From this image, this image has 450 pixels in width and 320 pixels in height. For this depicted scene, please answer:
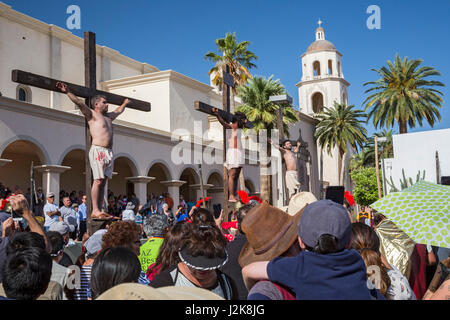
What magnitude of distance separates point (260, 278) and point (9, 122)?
17.7 meters

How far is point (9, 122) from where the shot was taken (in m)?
17.8

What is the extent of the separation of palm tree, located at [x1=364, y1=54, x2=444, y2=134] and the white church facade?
36.2 feet

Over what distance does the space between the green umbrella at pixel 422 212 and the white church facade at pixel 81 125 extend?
1669cm

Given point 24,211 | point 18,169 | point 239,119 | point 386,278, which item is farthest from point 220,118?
point 18,169

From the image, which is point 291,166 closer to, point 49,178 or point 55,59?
point 49,178

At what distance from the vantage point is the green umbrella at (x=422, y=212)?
3.04m

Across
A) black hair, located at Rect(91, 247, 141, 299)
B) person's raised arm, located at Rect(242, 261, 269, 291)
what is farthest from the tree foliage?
person's raised arm, located at Rect(242, 261, 269, 291)

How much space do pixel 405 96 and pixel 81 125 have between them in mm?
25824

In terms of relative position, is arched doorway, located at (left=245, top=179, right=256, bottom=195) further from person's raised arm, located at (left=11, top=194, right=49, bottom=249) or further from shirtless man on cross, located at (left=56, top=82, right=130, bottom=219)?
person's raised arm, located at (left=11, top=194, right=49, bottom=249)

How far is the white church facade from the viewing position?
1931 cm

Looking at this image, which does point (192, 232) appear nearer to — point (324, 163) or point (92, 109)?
point (92, 109)

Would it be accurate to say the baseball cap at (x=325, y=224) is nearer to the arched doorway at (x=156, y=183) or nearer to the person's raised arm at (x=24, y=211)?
the person's raised arm at (x=24, y=211)

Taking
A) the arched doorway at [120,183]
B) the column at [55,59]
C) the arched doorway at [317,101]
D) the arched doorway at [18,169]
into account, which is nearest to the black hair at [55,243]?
the arched doorway at [18,169]

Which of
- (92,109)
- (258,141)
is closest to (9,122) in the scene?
(92,109)
